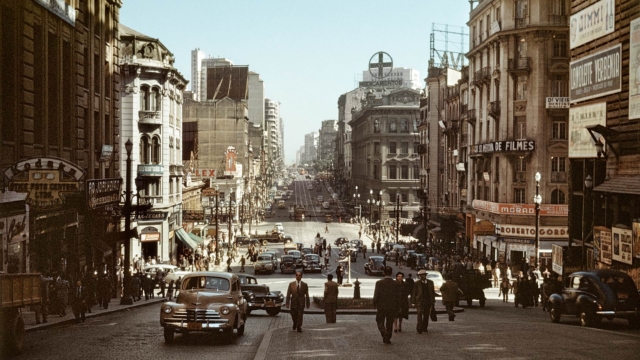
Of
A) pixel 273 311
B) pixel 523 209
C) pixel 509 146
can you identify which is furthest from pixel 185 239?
pixel 273 311

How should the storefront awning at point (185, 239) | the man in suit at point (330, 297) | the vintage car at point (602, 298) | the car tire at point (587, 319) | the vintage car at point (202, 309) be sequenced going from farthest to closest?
the storefront awning at point (185, 239)
the car tire at point (587, 319)
the man in suit at point (330, 297)
the vintage car at point (602, 298)
the vintage car at point (202, 309)

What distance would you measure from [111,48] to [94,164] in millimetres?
7381

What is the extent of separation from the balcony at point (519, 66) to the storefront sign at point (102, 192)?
3488 cm

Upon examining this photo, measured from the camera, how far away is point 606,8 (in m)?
34.3

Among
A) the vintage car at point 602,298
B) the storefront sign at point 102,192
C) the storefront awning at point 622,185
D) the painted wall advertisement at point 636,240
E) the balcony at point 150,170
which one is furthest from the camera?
the balcony at point 150,170

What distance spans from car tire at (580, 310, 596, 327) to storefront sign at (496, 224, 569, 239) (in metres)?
38.7

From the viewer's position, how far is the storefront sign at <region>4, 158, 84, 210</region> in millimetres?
25672

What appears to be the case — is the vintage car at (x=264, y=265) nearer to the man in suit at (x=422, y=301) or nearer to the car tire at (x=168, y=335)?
the man in suit at (x=422, y=301)

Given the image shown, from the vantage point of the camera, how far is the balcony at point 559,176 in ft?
199

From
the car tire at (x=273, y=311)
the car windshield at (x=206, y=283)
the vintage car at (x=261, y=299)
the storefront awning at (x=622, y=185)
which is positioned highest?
the storefront awning at (x=622, y=185)

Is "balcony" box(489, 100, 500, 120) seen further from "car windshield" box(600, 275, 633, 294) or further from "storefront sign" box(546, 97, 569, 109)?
"car windshield" box(600, 275, 633, 294)

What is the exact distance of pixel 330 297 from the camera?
72.3 feet

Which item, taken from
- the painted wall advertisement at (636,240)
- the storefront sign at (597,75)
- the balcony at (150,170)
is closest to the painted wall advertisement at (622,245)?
the painted wall advertisement at (636,240)

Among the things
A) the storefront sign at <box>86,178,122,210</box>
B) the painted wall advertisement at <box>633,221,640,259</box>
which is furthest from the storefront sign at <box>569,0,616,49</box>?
the storefront sign at <box>86,178,122,210</box>
